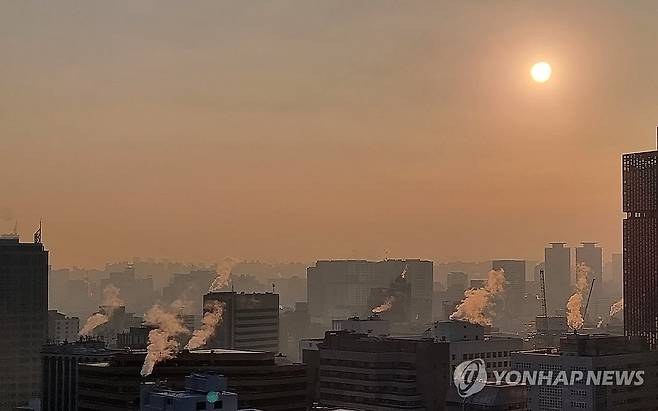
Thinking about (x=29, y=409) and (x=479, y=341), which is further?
(x=29, y=409)

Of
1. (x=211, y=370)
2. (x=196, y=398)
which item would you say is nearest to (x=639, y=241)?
(x=211, y=370)

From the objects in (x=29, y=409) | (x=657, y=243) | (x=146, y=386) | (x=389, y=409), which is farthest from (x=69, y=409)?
(x=657, y=243)

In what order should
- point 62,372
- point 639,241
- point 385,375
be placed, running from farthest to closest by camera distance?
point 639,241 < point 62,372 < point 385,375

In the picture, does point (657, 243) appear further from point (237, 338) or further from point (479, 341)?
point (237, 338)

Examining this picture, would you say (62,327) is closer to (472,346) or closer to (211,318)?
(211,318)

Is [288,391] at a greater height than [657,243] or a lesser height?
lesser

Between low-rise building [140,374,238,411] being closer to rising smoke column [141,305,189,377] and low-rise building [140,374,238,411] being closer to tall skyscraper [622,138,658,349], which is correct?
rising smoke column [141,305,189,377]
